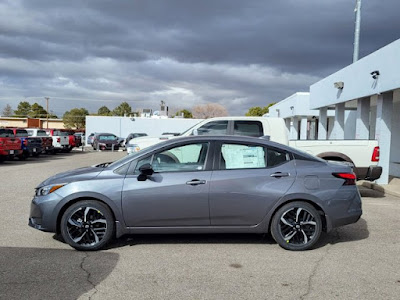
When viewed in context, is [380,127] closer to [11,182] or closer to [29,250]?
[29,250]

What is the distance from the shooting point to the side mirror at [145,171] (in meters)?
4.98

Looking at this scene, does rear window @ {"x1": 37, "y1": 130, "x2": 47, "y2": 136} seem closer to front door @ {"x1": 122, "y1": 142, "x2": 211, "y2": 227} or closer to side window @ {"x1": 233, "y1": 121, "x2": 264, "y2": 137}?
side window @ {"x1": 233, "y1": 121, "x2": 264, "y2": 137}

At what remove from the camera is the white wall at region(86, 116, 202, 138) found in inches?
1834

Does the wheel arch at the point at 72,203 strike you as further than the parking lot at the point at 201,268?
Yes

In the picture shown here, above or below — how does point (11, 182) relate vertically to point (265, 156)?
below

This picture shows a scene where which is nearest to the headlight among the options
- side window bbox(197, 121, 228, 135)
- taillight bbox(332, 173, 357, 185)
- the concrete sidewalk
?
taillight bbox(332, 173, 357, 185)

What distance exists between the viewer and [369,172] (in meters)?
9.30

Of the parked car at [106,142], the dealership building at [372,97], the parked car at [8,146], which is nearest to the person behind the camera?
the dealership building at [372,97]

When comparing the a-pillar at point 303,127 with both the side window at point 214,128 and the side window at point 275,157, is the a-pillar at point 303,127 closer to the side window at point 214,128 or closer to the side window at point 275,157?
the side window at point 214,128

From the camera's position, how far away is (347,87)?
14836 mm

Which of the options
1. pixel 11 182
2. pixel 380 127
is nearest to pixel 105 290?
pixel 11 182

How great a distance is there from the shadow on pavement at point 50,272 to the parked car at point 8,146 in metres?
14.4

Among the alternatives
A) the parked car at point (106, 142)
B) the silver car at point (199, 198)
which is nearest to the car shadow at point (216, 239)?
the silver car at point (199, 198)

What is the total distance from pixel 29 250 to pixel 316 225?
403 centimetres
